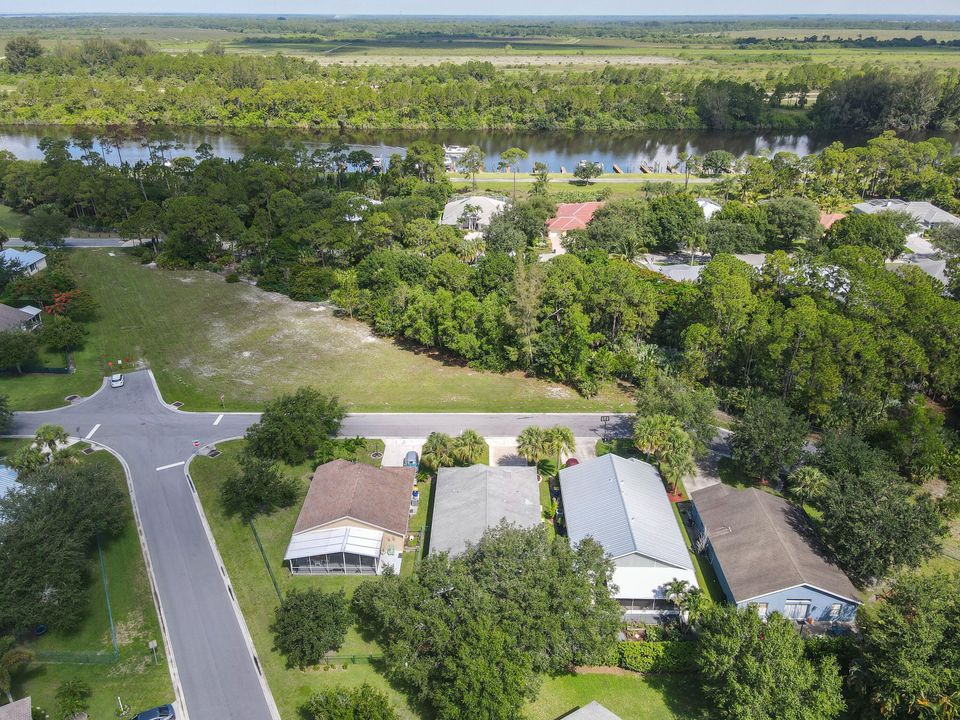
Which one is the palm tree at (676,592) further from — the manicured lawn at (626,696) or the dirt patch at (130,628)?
the dirt patch at (130,628)

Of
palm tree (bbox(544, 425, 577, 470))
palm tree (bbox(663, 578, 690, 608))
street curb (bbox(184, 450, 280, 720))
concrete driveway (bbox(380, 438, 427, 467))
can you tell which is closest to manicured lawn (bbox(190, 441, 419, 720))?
street curb (bbox(184, 450, 280, 720))

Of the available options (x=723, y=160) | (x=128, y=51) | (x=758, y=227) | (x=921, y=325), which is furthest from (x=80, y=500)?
(x=128, y=51)

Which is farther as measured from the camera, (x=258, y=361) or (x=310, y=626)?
(x=258, y=361)

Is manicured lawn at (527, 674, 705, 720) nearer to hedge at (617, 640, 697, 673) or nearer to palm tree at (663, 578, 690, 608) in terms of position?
hedge at (617, 640, 697, 673)

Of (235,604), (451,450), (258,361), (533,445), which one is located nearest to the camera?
(235,604)

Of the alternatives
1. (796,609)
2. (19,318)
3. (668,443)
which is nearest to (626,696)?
(796,609)

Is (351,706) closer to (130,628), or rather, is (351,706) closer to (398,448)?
(130,628)

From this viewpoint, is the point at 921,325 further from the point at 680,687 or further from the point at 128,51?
the point at 128,51
